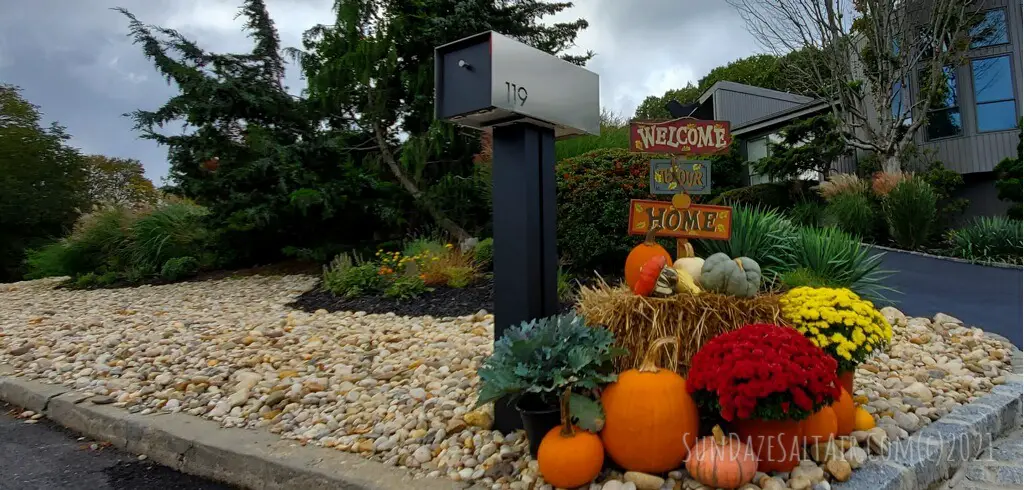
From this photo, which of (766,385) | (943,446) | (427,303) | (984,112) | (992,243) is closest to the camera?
(766,385)

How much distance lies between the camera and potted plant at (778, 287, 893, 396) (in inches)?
84.7

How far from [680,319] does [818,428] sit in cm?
59

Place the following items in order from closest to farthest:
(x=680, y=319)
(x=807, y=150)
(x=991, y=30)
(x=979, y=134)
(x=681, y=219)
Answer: (x=680, y=319) → (x=681, y=219) → (x=991, y=30) → (x=979, y=134) → (x=807, y=150)

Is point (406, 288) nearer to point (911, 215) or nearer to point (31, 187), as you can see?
point (911, 215)

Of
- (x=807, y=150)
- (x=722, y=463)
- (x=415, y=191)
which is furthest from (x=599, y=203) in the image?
(x=807, y=150)

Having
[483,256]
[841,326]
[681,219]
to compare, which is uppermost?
[681,219]

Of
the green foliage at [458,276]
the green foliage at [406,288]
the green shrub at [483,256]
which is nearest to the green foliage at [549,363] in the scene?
the green foliage at [406,288]

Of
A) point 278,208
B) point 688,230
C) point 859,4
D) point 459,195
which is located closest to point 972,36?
point 859,4

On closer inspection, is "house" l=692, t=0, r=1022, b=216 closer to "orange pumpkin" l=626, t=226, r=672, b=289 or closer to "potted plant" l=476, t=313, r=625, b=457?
"orange pumpkin" l=626, t=226, r=672, b=289

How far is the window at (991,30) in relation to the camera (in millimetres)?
9789

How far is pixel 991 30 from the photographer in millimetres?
9789

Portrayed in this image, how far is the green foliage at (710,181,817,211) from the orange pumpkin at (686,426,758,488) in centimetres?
840

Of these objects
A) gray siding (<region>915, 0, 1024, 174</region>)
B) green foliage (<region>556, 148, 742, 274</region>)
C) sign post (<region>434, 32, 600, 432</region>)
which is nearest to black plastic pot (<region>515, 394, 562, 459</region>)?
sign post (<region>434, 32, 600, 432</region>)

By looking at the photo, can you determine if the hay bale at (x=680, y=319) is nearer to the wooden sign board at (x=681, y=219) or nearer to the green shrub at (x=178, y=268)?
the wooden sign board at (x=681, y=219)
